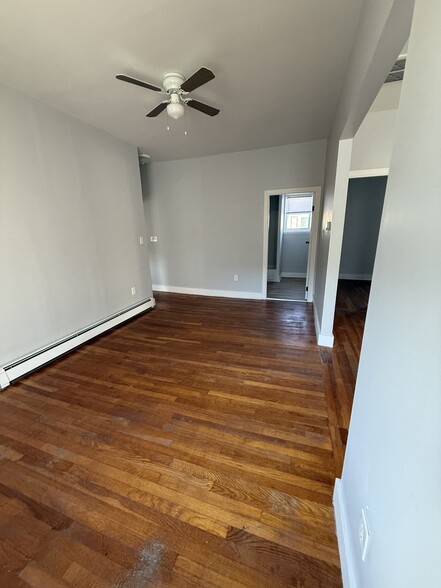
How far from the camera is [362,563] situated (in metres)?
0.79

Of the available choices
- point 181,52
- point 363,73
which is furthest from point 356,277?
point 181,52

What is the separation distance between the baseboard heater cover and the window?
15.5 feet

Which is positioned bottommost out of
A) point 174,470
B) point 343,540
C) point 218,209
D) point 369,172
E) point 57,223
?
point 174,470

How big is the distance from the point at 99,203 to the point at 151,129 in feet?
4.01

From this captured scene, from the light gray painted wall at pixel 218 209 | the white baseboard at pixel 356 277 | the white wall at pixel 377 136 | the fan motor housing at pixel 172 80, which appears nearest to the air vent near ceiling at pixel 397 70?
the white wall at pixel 377 136

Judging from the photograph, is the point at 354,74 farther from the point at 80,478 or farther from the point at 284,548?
the point at 80,478

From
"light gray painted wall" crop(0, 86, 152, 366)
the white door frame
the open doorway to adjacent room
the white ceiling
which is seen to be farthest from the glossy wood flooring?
the open doorway to adjacent room

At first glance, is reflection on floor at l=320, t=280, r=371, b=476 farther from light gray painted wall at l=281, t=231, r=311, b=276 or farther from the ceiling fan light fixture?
the ceiling fan light fixture

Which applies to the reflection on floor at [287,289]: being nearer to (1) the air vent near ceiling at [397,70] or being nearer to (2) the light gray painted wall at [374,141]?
(2) the light gray painted wall at [374,141]

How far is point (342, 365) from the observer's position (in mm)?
2410

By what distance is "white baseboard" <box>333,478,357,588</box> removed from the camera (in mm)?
876

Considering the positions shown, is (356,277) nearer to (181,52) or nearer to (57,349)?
(181,52)

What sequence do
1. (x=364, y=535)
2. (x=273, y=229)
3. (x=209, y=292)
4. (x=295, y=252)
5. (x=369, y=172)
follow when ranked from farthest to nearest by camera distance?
(x=295, y=252) < (x=273, y=229) < (x=209, y=292) < (x=369, y=172) < (x=364, y=535)

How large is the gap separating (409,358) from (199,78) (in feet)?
7.51
